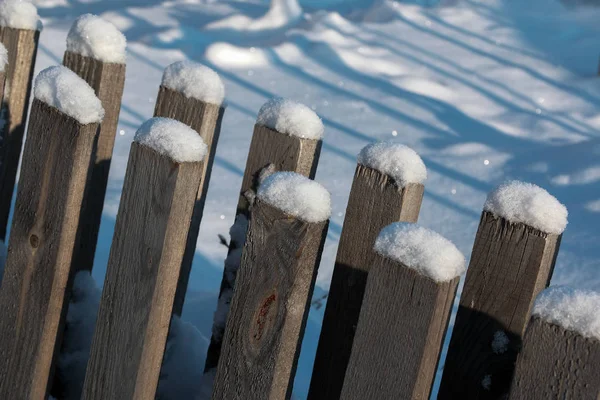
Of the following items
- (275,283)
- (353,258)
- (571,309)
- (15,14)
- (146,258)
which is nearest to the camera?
(571,309)

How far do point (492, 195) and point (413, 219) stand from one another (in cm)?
20

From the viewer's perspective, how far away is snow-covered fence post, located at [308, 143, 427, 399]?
1543mm

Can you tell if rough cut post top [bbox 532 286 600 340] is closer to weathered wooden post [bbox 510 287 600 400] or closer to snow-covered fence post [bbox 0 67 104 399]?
weathered wooden post [bbox 510 287 600 400]

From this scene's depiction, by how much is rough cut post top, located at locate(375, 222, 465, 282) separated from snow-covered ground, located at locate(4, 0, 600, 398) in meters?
0.86

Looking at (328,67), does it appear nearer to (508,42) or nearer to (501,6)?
(508,42)

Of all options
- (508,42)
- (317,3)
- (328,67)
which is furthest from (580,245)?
(317,3)

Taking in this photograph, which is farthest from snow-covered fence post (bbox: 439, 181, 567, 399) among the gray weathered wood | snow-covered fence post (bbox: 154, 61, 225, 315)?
snow-covered fence post (bbox: 154, 61, 225, 315)

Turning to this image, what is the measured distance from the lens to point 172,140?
4.98 ft

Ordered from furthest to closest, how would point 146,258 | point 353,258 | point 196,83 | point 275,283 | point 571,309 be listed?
point 196,83 < point 353,258 < point 146,258 < point 275,283 < point 571,309

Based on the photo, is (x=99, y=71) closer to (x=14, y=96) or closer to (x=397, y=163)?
(x=14, y=96)

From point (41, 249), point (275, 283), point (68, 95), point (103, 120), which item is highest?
point (68, 95)

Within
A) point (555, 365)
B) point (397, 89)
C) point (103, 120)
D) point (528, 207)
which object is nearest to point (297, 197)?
point (528, 207)

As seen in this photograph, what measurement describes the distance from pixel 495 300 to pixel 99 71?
111 centimetres

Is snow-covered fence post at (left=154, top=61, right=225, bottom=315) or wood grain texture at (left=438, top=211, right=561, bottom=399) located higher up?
snow-covered fence post at (left=154, top=61, right=225, bottom=315)
